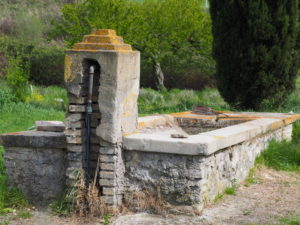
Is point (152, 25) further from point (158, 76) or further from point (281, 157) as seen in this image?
point (281, 157)

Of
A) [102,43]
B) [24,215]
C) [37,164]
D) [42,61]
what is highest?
[102,43]

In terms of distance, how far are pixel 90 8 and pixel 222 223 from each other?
33.2 ft

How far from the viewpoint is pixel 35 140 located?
18.9 feet

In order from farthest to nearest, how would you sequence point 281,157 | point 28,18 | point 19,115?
point 28,18, point 19,115, point 281,157

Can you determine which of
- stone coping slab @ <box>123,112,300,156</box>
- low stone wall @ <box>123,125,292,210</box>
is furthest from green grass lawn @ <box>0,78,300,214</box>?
low stone wall @ <box>123,125,292,210</box>

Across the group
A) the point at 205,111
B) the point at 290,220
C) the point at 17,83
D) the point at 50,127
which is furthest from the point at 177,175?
the point at 17,83

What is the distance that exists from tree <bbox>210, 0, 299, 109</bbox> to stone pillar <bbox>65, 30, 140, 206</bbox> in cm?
640

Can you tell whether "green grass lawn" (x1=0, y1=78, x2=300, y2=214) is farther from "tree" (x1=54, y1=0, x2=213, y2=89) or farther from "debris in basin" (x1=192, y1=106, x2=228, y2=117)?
"tree" (x1=54, y1=0, x2=213, y2=89)

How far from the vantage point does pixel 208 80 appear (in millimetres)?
19422

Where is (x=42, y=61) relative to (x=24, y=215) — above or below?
above

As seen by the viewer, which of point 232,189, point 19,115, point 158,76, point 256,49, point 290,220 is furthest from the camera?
point 158,76

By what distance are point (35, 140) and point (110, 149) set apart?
886mm

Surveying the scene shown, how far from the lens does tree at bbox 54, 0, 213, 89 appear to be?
14.0 meters

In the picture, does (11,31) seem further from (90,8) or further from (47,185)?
(47,185)
